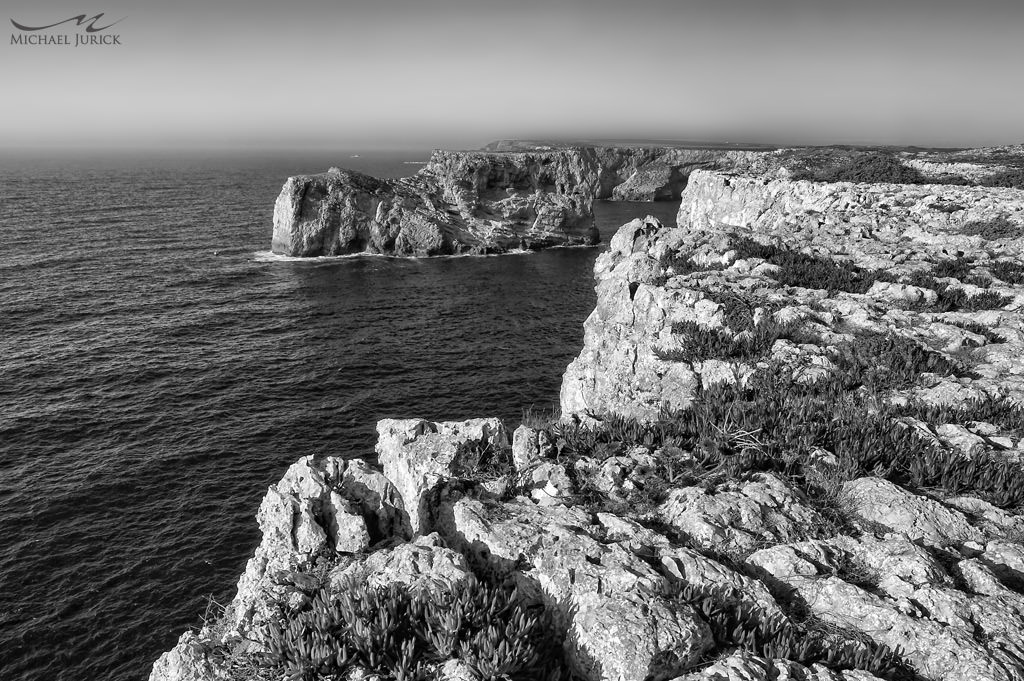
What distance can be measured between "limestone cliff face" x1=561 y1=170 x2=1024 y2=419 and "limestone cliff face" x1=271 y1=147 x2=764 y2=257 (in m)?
40.5

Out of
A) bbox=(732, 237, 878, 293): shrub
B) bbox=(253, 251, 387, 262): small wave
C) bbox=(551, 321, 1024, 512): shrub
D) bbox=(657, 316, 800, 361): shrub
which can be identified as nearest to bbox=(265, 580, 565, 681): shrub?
bbox=(551, 321, 1024, 512): shrub

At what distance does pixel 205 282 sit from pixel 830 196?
7494 cm

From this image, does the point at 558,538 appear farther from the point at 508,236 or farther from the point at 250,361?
the point at 508,236

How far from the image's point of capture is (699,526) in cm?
1416

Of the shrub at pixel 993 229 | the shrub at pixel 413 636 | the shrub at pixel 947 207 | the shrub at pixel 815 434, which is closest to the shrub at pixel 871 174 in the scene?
the shrub at pixel 947 207

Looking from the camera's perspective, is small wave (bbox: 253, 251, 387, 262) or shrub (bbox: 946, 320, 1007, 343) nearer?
shrub (bbox: 946, 320, 1007, 343)

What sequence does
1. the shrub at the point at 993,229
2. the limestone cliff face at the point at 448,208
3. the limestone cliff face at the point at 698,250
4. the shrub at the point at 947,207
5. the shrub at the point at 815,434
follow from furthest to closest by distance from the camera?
the limestone cliff face at the point at 448,208 < the shrub at the point at 947,207 < the shrub at the point at 993,229 < the limestone cliff face at the point at 698,250 < the shrub at the point at 815,434

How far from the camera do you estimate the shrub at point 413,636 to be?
33.5 ft

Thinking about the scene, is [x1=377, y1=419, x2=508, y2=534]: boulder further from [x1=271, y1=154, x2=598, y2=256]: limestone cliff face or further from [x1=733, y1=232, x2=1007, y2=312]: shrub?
[x1=271, y1=154, x2=598, y2=256]: limestone cliff face

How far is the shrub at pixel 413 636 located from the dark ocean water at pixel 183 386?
65.5 ft

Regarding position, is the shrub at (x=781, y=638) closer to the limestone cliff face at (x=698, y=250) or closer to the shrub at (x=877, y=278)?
the limestone cliff face at (x=698, y=250)

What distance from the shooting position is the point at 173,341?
2258 inches

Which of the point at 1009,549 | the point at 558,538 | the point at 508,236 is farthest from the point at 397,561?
the point at 508,236

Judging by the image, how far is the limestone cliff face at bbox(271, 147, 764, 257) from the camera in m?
94.3
